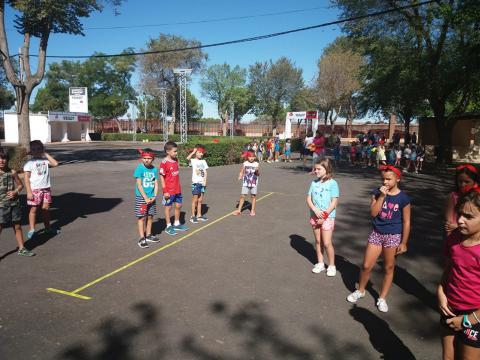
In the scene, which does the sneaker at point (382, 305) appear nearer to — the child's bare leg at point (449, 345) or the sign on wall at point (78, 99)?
the child's bare leg at point (449, 345)

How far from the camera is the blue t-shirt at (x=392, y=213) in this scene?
12.9 ft

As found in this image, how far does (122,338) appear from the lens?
3.56 meters

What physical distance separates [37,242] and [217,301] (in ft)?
13.0

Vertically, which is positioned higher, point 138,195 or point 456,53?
point 456,53

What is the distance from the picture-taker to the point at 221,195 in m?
11.4

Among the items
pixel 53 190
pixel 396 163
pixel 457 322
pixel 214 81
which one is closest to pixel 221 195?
pixel 53 190

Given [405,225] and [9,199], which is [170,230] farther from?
[405,225]

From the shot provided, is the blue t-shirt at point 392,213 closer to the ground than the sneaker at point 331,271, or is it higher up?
higher up

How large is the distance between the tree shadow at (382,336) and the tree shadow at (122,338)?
208 centimetres

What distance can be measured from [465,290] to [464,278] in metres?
0.08

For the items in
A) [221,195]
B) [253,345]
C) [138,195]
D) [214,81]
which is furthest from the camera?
[214,81]

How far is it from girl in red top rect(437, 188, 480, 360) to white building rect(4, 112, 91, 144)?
46.4 m

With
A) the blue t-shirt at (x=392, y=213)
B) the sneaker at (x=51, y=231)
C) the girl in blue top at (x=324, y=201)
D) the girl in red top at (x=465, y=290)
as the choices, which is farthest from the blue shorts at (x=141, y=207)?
the girl in red top at (x=465, y=290)

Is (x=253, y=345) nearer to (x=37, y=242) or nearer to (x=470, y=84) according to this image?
(x=37, y=242)
